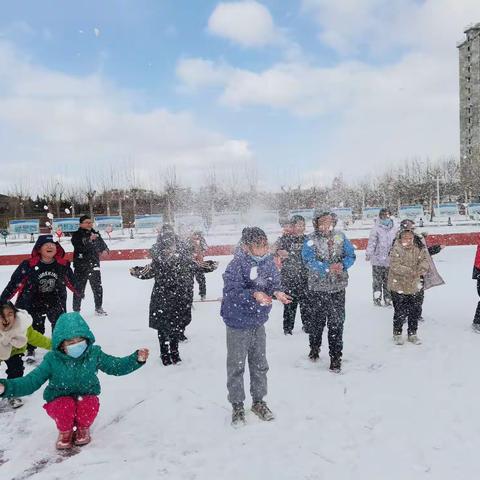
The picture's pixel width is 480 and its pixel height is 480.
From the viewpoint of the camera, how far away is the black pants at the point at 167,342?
16.4 ft

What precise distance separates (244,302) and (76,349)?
129 cm

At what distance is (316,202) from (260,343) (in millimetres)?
53928

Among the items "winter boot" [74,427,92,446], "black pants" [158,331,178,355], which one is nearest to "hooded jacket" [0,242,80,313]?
"black pants" [158,331,178,355]

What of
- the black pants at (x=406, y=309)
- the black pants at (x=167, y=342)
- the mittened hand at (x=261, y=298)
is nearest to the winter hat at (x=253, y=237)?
the mittened hand at (x=261, y=298)

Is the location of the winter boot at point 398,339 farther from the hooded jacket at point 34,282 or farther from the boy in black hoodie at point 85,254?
the boy in black hoodie at point 85,254

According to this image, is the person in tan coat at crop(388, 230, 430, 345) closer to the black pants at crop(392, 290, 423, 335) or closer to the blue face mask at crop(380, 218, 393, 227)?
the black pants at crop(392, 290, 423, 335)

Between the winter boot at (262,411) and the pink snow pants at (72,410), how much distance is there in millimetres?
1242

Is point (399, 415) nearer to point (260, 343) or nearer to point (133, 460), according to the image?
point (260, 343)

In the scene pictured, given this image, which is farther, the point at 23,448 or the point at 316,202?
the point at 316,202

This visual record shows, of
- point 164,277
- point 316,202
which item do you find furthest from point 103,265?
point 316,202

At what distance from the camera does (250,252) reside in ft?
11.9

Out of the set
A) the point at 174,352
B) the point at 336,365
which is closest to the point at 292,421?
the point at 336,365

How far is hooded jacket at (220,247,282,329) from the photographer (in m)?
3.57

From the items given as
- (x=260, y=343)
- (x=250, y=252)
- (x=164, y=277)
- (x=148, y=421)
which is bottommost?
(x=148, y=421)
